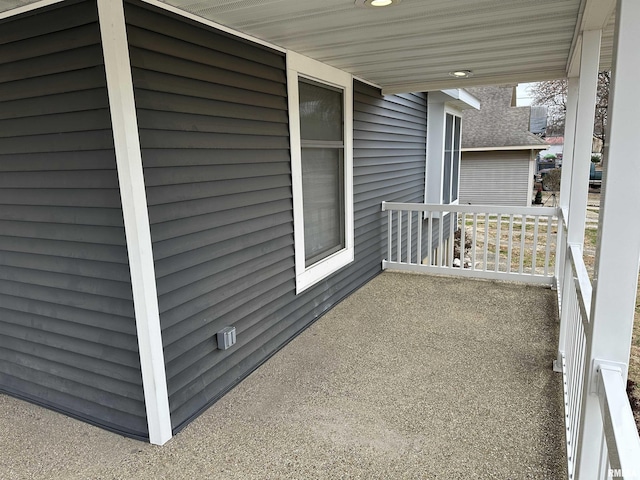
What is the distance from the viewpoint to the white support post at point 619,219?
120cm

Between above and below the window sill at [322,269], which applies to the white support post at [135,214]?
above

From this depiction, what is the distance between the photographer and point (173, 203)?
233 centimetres

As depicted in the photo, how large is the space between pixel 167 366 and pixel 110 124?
1.29 m

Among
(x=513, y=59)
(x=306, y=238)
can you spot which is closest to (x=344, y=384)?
(x=306, y=238)

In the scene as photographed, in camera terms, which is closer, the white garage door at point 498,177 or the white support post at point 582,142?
the white support post at point 582,142

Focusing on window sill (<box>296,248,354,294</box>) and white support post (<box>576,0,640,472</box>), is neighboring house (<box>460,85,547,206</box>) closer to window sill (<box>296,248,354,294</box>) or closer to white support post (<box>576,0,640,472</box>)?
window sill (<box>296,248,354,294</box>)

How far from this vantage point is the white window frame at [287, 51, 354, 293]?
133 inches

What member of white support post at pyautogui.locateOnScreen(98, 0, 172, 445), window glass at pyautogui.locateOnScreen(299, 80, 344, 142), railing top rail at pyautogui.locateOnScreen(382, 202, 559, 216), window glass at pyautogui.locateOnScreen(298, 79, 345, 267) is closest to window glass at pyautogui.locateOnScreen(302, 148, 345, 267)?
window glass at pyautogui.locateOnScreen(298, 79, 345, 267)

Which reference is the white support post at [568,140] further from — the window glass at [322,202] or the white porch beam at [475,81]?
the window glass at [322,202]

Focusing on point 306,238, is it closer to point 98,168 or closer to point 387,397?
point 387,397

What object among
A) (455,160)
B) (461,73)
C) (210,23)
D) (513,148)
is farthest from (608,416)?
(513,148)

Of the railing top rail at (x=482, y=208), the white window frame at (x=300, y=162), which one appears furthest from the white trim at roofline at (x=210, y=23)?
the railing top rail at (x=482, y=208)

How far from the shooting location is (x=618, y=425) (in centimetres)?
109

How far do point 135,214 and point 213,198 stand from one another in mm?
608
